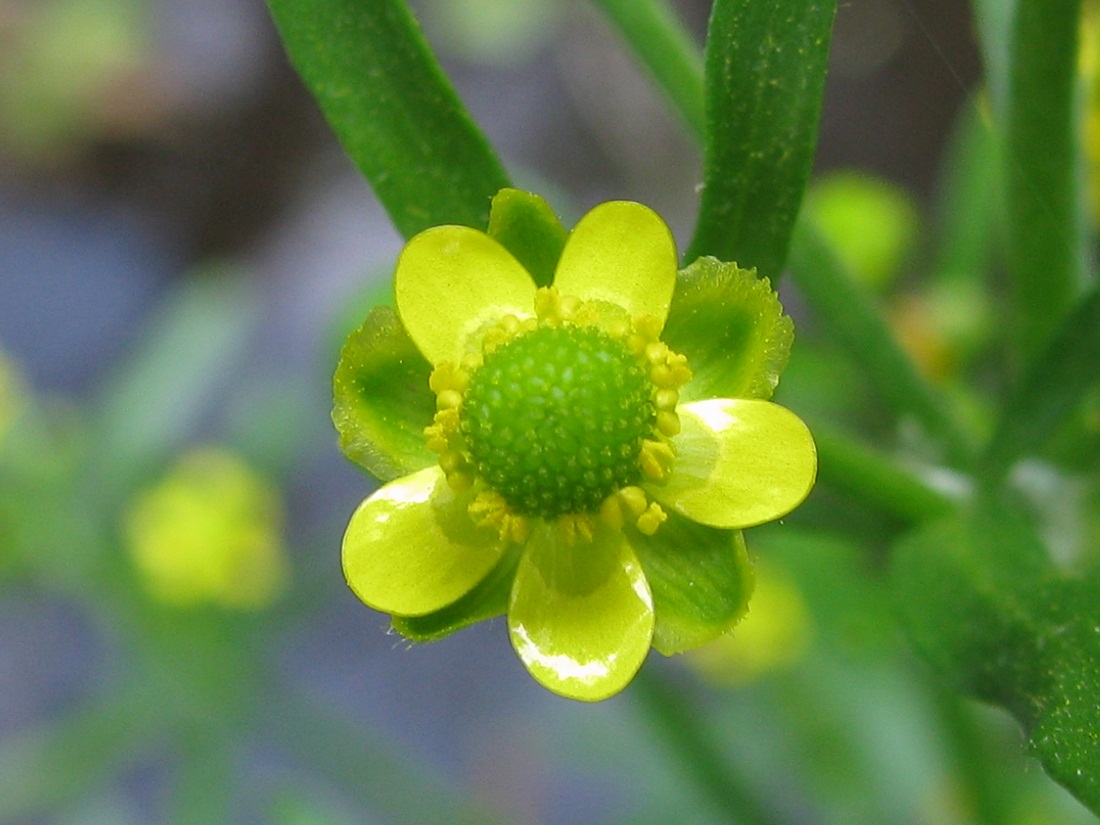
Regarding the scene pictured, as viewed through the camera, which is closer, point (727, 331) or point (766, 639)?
point (727, 331)

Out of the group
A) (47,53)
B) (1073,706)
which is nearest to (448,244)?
(1073,706)

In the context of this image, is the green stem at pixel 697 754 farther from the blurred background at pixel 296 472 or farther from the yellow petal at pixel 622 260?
the yellow petal at pixel 622 260

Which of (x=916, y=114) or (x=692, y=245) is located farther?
(x=916, y=114)

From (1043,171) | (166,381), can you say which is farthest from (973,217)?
(166,381)

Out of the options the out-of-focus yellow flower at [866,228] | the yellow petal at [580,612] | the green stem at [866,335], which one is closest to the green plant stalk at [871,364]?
the green stem at [866,335]

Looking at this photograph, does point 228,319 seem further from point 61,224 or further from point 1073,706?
point 1073,706

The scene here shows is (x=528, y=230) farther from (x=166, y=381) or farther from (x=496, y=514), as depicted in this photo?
(x=166, y=381)
